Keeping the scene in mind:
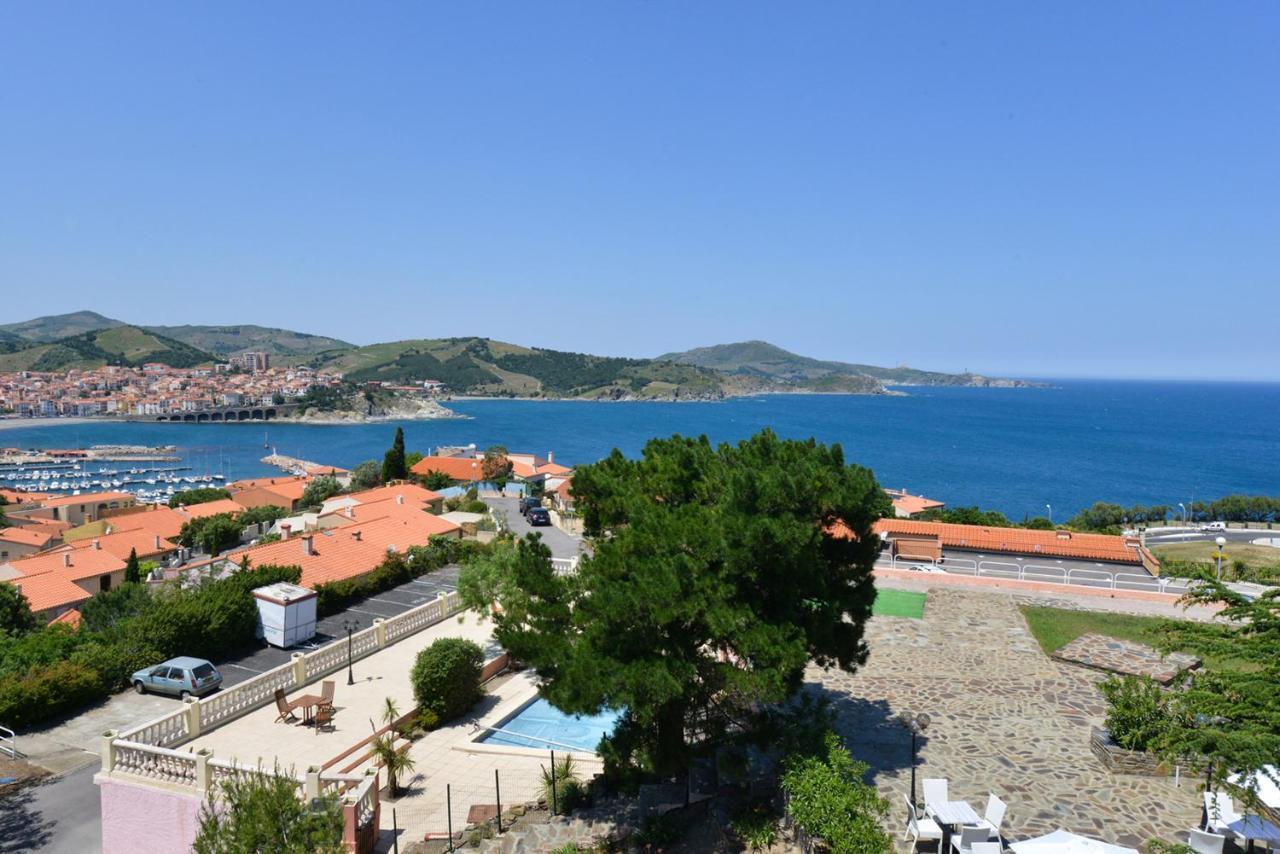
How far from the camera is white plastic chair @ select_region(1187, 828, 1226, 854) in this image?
7.38 meters

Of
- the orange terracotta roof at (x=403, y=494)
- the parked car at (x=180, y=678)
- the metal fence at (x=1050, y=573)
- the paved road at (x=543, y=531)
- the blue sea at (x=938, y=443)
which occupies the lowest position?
the blue sea at (x=938, y=443)

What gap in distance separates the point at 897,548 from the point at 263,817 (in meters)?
20.1

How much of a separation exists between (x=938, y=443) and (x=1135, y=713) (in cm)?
13057

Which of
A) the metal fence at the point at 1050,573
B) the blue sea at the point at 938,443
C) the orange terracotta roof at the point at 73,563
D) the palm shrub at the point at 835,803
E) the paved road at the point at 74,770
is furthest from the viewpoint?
the blue sea at the point at 938,443

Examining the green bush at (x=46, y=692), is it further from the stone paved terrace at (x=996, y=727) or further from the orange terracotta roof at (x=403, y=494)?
the orange terracotta roof at (x=403, y=494)

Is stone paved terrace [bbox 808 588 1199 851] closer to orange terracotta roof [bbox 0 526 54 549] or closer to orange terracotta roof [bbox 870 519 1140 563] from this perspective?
orange terracotta roof [bbox 870 519 1140 563]

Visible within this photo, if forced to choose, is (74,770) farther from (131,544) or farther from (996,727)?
(131,544)

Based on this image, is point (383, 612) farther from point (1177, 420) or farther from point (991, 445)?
point (1177, 420)

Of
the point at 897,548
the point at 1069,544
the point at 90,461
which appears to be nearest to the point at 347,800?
the point at 897,548

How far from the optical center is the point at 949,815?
803cm

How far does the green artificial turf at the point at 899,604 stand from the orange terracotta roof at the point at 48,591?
2718 cm

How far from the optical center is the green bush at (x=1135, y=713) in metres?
10.0

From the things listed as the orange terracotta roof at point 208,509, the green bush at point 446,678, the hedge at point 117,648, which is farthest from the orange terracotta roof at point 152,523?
the green bush at point 446,678

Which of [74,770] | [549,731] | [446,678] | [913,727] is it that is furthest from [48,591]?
[913,727]
